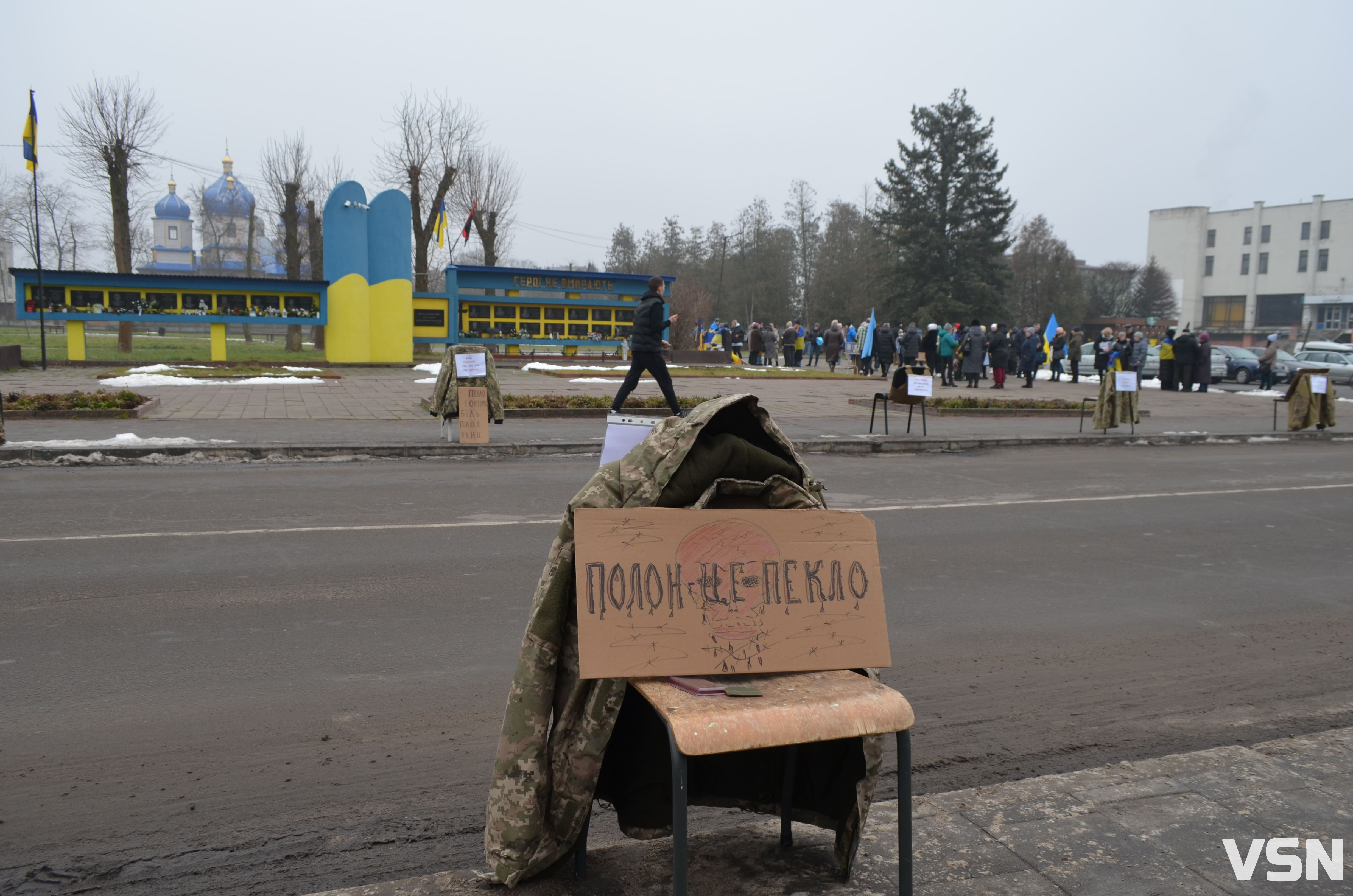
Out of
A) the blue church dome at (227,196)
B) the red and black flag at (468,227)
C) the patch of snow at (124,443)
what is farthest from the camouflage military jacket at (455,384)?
the blue church dome at (227,196)

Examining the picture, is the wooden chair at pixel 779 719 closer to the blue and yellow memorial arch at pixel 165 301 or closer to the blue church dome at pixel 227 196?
the blue and yellow memorial arch at pixel 165 301

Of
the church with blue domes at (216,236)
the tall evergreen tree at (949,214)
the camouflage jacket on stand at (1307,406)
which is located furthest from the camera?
the church with blue domes at (216,236)

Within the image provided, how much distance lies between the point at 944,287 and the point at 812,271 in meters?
23.0

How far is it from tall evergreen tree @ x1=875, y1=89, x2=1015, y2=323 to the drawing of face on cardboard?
54.1 meters

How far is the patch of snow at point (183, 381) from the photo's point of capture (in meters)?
20.8

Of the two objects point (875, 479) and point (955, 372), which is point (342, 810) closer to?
point (875, 479)

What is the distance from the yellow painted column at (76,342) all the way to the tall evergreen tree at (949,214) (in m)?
41.2

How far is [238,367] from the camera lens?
25.7 meters

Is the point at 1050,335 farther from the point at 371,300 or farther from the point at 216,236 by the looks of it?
the point at 216,236

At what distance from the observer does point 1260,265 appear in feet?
316

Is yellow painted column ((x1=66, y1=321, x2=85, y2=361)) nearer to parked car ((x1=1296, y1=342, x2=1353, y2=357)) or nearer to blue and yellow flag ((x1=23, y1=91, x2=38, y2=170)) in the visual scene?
blue and yellow flag ((x1=23, y1=91, x2=38, y2=170))

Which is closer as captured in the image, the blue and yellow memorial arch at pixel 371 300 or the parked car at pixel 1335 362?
Result: the blue and yellow memorial arch at pixel 371 300

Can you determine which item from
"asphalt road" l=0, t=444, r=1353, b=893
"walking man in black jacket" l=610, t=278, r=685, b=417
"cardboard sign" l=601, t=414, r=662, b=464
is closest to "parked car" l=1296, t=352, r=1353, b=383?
"walking man in black jacket" l=610, t=278, r=685, b=417

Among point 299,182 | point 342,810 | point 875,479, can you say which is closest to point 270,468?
point 875,479
